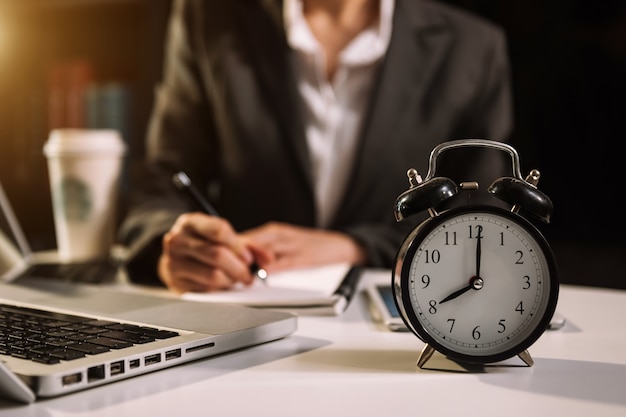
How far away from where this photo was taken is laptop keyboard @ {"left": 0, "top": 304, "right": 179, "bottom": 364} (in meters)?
0.54

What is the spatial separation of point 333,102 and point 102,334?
99 centimetres

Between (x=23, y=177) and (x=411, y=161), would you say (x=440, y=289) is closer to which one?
(x=411, y=161)

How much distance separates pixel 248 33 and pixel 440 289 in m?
1.07

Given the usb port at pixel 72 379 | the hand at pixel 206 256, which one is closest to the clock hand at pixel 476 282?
the usb port at pixel 72 379

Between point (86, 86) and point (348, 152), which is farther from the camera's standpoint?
point (86, 86)

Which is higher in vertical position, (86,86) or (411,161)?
(86,86)

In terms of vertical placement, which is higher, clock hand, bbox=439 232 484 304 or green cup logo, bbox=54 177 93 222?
clock hand, bbox=439 232 484 304

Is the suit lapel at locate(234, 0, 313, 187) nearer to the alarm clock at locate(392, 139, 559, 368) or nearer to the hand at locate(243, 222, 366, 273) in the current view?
the hand at locate(243, 222, 366, 273)

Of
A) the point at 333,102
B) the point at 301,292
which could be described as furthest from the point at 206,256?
the point at 333,102

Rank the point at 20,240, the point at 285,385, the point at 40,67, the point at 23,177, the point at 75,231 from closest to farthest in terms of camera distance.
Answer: the point at 285,385 < the point at 20,240 < the point at 75,231 < the point at 23,177 < the point at 40,67

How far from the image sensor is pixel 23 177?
1.80 meters

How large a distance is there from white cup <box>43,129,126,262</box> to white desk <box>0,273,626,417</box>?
1.87ft

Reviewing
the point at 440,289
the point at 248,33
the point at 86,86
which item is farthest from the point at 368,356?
the point at 86,86

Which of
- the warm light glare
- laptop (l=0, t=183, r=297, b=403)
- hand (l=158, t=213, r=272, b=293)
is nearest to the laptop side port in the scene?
laptop (l=0, t=183, r=297, b=403)
